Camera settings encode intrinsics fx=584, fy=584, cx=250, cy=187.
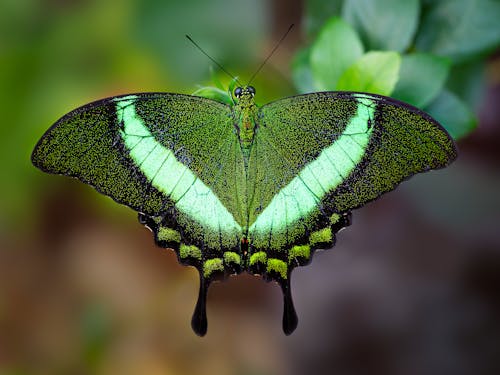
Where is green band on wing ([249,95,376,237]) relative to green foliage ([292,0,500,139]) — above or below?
below

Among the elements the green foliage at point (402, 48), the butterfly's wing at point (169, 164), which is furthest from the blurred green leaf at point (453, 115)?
the butterfly's wing at point (169, 164)

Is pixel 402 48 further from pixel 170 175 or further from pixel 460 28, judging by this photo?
pixel 170 175

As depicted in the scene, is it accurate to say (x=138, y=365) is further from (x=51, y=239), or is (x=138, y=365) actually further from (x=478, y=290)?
(x=478, y=290)

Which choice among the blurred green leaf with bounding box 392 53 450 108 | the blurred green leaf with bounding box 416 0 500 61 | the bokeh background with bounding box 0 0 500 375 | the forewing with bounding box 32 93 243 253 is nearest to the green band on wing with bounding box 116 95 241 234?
the forewing with bounding box 32 93 243 253

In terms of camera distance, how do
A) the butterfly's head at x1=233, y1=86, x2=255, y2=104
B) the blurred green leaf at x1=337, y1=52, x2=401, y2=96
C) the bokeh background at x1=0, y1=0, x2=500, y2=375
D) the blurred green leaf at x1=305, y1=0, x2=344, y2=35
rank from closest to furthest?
the blurred green leaf at x1=337, y1=52, x2=401, y2=96 → the butterfly's head at x1=233, y1=86, x2=255, y2=104 → the blurred green leaf at x1=305, y1=0, x2=344, y2=35 → the bokeh background at x1=0, y1=0, x2=500, y2=375

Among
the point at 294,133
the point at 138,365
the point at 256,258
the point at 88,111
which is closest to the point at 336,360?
the point at 138,365

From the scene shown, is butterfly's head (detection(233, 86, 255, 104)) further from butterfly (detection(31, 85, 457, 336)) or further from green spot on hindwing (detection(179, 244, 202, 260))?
green spot on hindwing (detection(179, 244, 202, 260))

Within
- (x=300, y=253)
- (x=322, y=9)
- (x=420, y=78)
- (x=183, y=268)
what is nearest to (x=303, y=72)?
(x=322, y=9)
